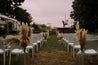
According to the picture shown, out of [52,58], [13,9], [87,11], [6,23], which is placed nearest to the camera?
[52,58]

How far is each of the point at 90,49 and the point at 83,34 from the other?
71.0 inches

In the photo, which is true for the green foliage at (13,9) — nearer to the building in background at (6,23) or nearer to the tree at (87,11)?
the building in background at (6,23)

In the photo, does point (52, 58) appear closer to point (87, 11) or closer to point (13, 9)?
point (87, 11)

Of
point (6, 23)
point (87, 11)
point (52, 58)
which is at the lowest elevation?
point (52, 58)

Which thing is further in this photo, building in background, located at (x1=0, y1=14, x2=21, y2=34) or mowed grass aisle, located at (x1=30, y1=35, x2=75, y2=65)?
building in background, located at (x1=0, y1=14, x2=21, y2=34)

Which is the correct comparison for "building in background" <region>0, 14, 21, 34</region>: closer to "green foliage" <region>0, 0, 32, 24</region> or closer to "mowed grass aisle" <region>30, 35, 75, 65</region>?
"green foliage" <region>0, 0, 32, 24</region>

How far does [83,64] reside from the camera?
12.0 ft

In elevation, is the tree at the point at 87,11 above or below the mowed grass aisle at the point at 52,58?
above

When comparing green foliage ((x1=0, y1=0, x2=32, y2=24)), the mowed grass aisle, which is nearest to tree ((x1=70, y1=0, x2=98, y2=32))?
the mowed grass aisle

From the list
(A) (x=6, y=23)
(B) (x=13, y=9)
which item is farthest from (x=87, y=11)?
(B) (x=13, y=9)

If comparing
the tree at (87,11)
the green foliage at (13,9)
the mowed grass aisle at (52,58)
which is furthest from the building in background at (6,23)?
the tree at (87,11)

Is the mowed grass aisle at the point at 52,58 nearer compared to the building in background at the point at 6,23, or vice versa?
the mowed grass aisle at the point at 52,58

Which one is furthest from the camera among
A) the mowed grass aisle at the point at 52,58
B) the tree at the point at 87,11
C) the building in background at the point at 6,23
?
the tree at the point at 87,11

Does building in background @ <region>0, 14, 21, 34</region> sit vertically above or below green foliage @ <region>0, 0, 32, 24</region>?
below
